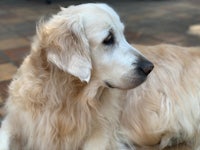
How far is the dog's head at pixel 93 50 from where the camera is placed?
254cm

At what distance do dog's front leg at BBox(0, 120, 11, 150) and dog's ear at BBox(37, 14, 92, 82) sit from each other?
0.69 meters

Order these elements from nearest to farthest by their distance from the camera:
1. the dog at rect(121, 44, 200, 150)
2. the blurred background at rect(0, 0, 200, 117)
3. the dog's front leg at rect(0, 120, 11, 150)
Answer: the dog's front leg at rect(0, 120, 11, 150)
the dog at rect(121, 44, 200, 150)
the blurred background at rect(0, 0, 200, 117)

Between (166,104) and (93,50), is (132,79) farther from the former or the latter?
(166,104)

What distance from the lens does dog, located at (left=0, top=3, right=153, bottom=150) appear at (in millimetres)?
2588

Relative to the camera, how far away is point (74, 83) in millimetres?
2703

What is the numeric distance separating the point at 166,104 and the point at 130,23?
2.86 metres

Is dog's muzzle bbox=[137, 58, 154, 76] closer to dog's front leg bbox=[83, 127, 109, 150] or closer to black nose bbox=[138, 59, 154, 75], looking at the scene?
black nose bbox=[138, 59, 154, 75]

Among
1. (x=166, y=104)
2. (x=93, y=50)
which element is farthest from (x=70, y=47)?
(x=166, y=104)

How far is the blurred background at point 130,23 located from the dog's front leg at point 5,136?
2.44ft

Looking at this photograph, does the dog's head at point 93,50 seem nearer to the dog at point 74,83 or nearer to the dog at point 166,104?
the dog at point 74,83

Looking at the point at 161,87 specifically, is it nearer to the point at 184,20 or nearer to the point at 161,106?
the point at 161,106

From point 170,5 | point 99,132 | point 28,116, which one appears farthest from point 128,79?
point 170,5

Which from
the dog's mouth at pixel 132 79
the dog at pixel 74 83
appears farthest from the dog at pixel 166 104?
the dog's mouth at pixel 132 79

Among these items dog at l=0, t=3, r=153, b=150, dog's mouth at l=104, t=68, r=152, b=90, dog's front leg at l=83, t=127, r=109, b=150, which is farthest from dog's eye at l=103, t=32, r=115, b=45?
dog's front leg at l=83, t=127, r=109, b=150
